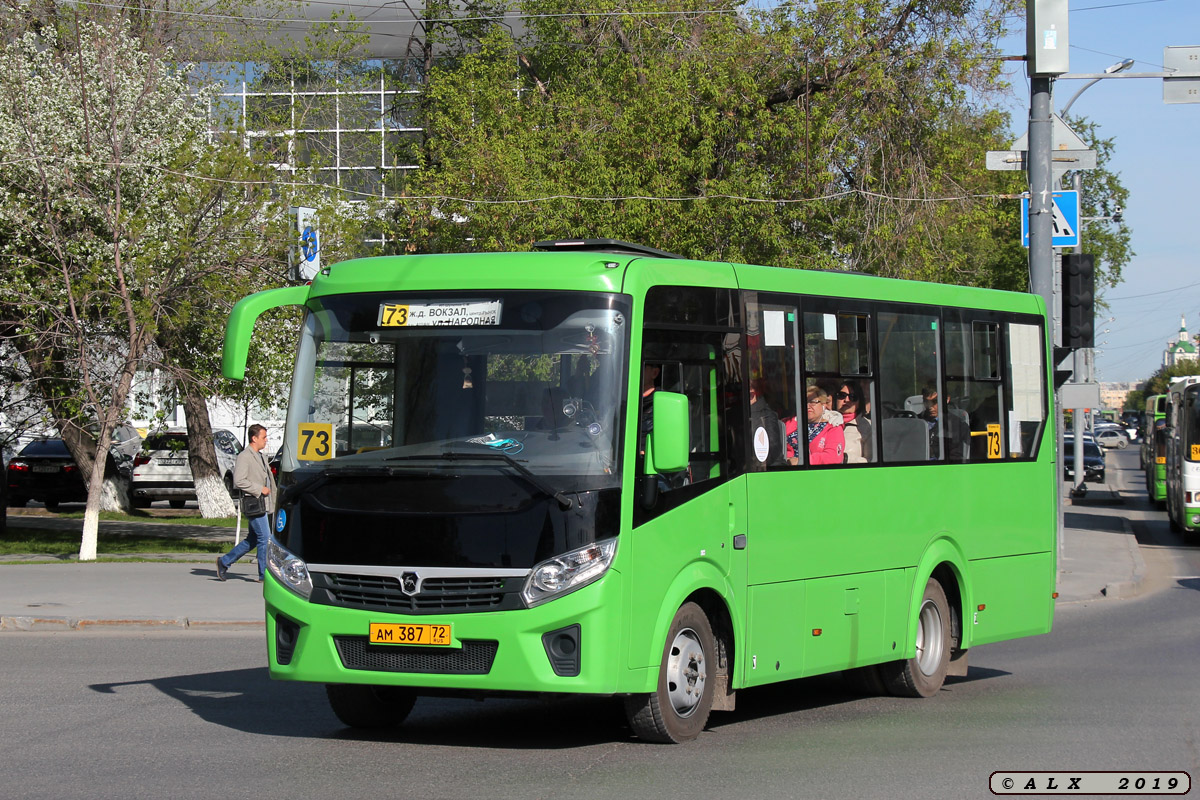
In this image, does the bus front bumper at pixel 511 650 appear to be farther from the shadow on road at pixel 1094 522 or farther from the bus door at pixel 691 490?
the shadow on road at pixel 1094 522

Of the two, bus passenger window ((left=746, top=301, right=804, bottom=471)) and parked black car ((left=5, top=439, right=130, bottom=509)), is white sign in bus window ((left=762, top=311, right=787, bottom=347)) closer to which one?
bus passenger window ((left=746, top=301, right=804, bottom=471))

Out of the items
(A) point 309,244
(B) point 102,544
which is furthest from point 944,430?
(B) point 102,544

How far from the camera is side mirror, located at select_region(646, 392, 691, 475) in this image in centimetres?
805

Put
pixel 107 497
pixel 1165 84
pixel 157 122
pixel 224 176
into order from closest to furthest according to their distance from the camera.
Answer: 1. pixel 1165 84
2. pixel 224 176
3. pixel 157 122
4. pixel 107 497

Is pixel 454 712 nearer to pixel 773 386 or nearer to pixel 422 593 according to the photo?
pixel 422 593

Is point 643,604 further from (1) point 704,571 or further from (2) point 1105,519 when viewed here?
(2) point 1105,519

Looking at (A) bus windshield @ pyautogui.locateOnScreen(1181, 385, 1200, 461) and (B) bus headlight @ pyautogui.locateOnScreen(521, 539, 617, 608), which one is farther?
(A) bus windshield @ pyautogui.locateOnScreen(1181, 385, 1200, 461)

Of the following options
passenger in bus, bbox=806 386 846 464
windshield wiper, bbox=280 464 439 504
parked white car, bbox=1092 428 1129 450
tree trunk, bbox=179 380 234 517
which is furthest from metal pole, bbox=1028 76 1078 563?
parked white car, bbox=1092 428 1129 450

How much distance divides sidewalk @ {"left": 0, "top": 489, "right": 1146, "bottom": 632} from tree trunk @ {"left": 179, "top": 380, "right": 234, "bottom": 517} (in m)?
4.62

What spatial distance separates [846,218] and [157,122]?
12099 millimetres

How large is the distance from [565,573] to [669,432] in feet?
3.00

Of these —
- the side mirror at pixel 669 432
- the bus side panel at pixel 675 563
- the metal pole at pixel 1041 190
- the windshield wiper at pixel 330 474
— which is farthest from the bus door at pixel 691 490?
the metal pole at pixel 1041 190

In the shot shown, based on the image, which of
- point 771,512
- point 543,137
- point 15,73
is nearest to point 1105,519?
point 543,137

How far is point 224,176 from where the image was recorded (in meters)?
21.7
